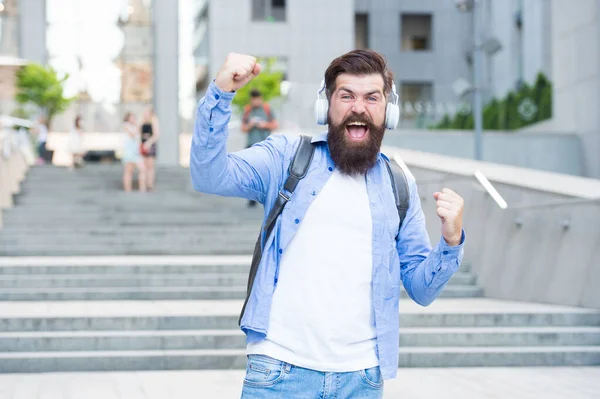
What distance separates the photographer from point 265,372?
3160mm

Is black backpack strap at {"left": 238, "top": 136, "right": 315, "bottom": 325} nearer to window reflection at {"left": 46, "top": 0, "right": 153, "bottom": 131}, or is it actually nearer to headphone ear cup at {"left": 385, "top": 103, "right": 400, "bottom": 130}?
headphone ear cup at {"left": 385, "top": 103, "right": 400, "bottom": 130}

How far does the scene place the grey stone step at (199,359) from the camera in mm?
8562

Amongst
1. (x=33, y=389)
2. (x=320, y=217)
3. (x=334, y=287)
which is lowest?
(x=33, y=389)

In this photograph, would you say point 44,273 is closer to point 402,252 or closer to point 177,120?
point 402,252

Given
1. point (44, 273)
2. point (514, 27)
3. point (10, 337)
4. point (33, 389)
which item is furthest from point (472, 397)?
point (514, 27)

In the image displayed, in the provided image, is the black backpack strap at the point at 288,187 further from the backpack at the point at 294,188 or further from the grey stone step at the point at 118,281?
the grey stone step at the point at 118,281

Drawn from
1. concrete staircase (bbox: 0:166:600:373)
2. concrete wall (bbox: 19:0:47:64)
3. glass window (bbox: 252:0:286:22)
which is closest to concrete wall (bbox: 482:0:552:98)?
glass window (bbox: 252:0:286:22)

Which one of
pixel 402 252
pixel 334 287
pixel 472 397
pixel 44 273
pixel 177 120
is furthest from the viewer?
pixel 177 120

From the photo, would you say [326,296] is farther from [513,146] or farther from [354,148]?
[513,146]

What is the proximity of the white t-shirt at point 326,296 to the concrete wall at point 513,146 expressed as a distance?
74.4 feet

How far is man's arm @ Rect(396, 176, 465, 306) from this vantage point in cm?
321

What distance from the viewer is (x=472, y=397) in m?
7.41

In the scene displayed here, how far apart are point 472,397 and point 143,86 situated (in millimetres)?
32822

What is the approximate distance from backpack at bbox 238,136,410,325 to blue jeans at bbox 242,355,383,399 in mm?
192
